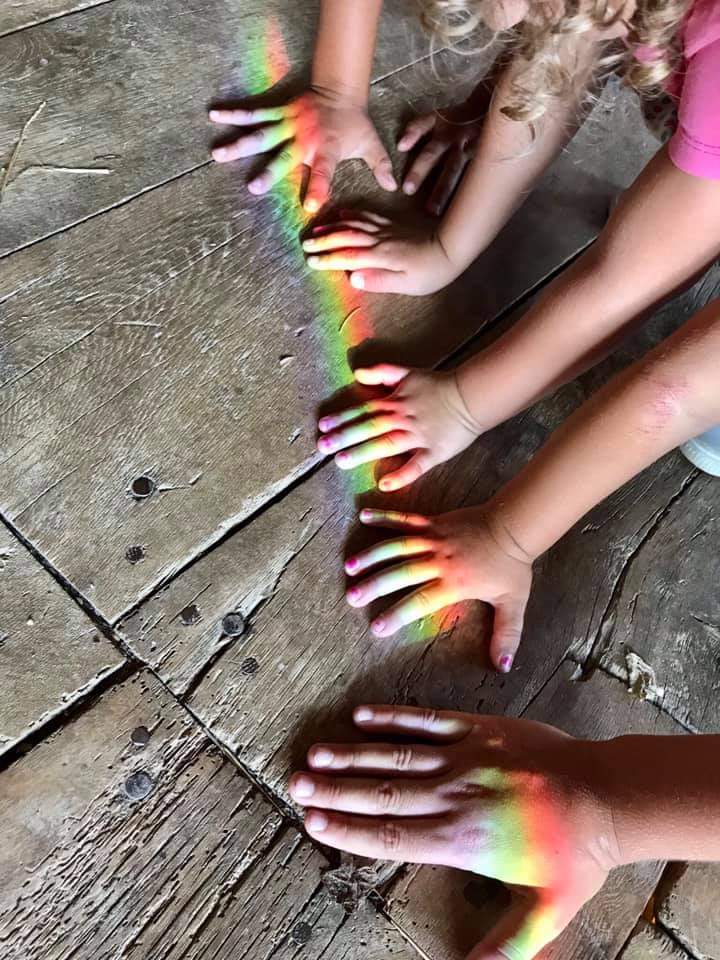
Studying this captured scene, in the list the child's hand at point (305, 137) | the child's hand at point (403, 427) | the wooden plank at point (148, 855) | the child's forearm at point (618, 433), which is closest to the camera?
the wooden plank at point (148, 855)

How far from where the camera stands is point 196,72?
1022 mm

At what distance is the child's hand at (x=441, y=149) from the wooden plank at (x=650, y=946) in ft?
2.64

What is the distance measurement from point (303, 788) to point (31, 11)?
924mm

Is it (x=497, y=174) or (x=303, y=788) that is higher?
(x=497, y=174)

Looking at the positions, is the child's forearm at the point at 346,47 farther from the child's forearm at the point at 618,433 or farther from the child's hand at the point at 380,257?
the child's forearm at the point at 618,433

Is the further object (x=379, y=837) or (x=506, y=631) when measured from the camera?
(x=506, y=631)

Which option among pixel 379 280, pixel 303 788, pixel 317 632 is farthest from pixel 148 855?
pixel 379 280

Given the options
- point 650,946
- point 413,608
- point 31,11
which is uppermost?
point 31,11

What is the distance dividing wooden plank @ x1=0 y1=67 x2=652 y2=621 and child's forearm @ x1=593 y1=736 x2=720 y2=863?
0.40 metres

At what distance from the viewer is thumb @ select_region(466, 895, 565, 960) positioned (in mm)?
654

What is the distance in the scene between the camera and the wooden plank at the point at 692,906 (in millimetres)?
729

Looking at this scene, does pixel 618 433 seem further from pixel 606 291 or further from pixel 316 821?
pixel 316 821

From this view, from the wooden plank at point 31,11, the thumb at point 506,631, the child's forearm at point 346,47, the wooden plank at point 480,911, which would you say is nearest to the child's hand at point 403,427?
the thumb at point 506,631

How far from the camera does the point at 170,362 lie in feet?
2.75
